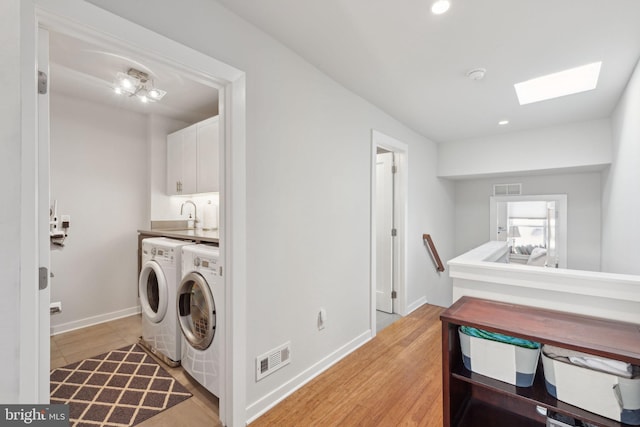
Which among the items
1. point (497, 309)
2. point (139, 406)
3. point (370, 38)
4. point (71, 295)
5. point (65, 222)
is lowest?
point (139, 406)

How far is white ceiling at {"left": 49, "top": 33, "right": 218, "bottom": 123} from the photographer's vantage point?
80.4 inches

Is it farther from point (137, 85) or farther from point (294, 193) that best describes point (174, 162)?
point (294, 193)

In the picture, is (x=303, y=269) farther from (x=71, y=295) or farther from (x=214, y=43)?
(x=71, y=295)

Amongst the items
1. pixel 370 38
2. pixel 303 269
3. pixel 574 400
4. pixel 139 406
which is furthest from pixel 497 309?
pixel 139 406

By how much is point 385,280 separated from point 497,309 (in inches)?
90.3

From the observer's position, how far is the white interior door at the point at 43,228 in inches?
40.7

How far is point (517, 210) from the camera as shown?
15.3 feet

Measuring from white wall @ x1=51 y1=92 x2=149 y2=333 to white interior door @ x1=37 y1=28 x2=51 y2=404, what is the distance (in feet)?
8.00

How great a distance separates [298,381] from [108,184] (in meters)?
3.04

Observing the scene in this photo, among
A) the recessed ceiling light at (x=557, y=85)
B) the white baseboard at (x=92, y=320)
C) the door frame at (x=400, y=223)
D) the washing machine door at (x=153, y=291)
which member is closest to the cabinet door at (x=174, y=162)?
the washing machine door at (x=153, y=291)

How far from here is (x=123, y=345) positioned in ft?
8.66

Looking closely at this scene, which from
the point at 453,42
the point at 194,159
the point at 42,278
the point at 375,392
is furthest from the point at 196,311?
the point at 453,42

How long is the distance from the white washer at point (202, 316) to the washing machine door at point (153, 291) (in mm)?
278

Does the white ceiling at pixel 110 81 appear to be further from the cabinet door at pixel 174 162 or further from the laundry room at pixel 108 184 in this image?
the cabinet door at pixel 174 162
